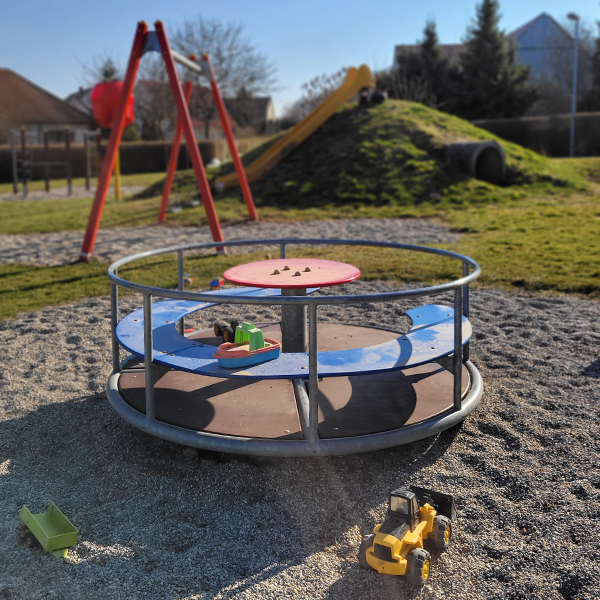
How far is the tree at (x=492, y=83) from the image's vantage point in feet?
99.2

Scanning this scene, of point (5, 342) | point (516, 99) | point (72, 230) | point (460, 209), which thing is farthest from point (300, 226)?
point (516, 99)

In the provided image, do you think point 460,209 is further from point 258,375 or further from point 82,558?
point 82,558

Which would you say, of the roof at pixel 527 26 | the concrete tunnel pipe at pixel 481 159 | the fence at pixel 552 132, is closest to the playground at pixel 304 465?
the concrete tunnel pipe at pixel 481 159

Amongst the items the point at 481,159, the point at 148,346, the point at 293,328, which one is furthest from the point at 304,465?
the point at 481,159

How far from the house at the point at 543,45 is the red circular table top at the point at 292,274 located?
133 ft

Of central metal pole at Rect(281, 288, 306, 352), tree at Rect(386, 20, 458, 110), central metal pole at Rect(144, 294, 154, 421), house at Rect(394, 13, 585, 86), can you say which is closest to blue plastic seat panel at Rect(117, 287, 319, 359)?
central metal pole at Rect(144, 294, 154, 421)

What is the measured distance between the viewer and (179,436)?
3180mm

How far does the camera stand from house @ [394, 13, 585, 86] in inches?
1620

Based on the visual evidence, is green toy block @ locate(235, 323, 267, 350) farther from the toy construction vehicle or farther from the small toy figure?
the toy construction vehicle

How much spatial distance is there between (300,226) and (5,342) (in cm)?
687

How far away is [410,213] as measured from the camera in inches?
479

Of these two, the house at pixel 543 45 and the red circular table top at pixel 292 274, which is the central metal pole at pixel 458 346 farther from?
the house at pixel 543 45

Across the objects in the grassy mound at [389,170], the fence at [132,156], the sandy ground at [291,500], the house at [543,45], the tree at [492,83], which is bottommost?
the sandy ground at [291,500]

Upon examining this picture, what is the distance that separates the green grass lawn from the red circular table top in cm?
275
